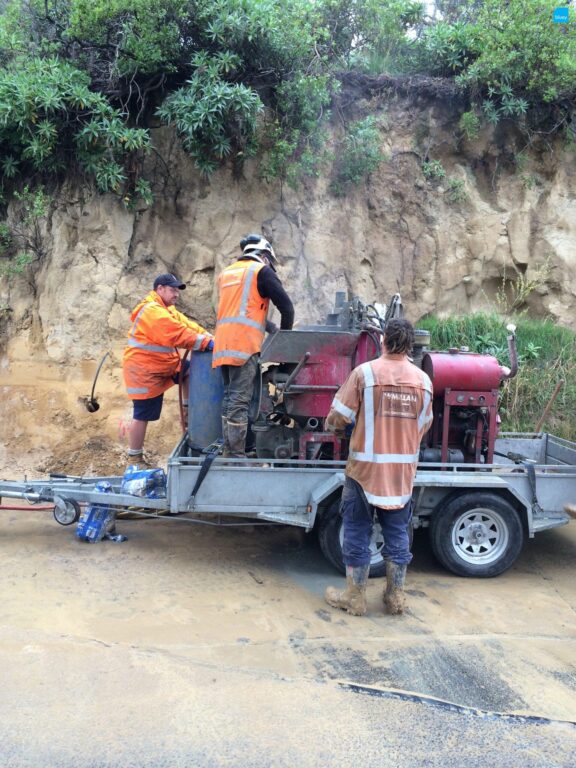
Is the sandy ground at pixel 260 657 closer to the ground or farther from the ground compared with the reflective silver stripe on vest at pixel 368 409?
closer to the ground

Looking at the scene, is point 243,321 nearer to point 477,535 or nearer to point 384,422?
point 384,422

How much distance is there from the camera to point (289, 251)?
866cm

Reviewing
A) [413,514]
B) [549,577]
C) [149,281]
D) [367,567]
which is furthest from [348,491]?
[149,281]

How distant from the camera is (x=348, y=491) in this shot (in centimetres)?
423

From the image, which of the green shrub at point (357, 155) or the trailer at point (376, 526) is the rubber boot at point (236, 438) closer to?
the trailer at point (376, 526)

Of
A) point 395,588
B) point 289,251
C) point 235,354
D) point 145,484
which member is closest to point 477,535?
point 395,588

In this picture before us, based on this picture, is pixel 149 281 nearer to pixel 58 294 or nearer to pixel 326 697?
pixel 58 294

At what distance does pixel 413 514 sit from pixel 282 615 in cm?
132

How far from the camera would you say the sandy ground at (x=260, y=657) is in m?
2.82

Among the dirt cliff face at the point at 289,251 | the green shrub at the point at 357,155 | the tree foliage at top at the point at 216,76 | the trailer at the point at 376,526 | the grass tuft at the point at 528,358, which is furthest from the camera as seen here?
the green shrub at the point at 357,155

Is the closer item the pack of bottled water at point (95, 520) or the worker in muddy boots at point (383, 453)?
the worker in muddy boots at point (383, 453)

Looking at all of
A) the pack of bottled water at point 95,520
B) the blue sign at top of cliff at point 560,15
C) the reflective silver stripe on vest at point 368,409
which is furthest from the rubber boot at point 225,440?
the blue sign at top of cliff at point 560,15

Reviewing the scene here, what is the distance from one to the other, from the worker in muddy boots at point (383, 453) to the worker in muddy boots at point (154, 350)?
1.86 metres

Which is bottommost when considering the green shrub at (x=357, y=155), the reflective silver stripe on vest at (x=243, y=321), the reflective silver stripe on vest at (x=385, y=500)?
the reflective silver stripe on vest at (x=385, y=500)
